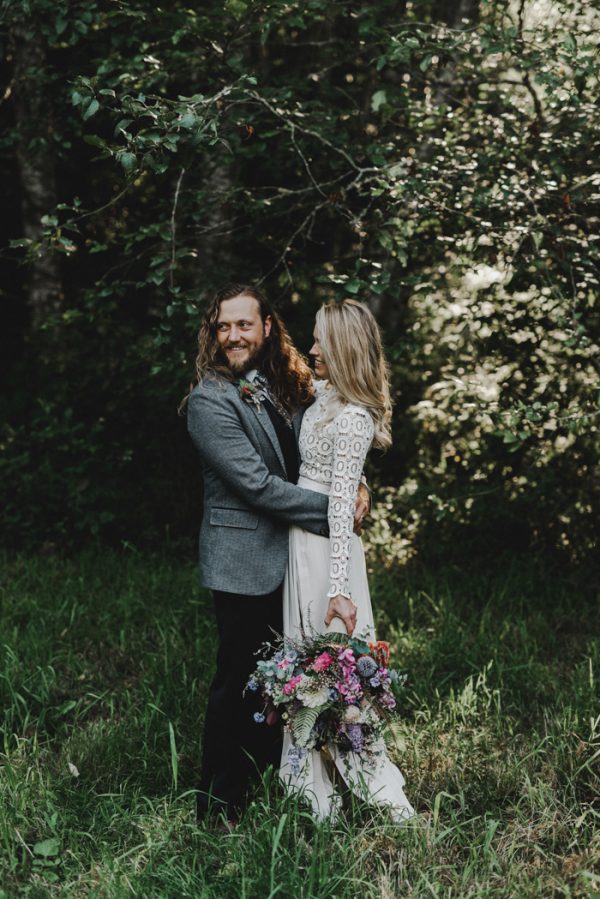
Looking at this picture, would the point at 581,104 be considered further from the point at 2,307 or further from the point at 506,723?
the point at 2,307

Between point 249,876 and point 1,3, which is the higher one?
point 1,3

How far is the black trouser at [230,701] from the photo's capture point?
313cm

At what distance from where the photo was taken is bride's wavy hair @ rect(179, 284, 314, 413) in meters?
3.17

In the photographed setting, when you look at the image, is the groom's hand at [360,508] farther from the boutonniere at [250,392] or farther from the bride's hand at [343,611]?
the boutonniere at [250,392]

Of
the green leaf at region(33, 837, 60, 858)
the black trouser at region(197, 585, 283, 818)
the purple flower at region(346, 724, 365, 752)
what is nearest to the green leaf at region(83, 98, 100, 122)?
the black trouser at region(197, 585, 283, 818)

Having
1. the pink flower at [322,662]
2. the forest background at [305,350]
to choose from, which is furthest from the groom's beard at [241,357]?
the pink flower at [322,662]

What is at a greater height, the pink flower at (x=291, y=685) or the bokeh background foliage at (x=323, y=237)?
the bokeh background foliage at (x=323, y=237)

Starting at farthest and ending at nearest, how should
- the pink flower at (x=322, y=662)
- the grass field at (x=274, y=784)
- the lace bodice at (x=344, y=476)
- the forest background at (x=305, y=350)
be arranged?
1. the forest background at (x=305, y=350)
2. the lace bodice at (x=344, y=476)
3. the pink flower at (x=322, y=662)
4. the grass field at (x=274, y=784)

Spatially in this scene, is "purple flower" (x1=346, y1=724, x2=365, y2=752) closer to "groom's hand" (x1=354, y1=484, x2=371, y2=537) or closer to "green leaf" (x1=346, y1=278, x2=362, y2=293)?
"groom's hand" (x1=354, y1=484, x2=371, y2=537)

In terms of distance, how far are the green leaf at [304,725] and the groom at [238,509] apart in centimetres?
39

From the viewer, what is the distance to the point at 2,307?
283 inches

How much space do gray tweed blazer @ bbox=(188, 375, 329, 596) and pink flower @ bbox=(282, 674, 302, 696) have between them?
15.1 inches

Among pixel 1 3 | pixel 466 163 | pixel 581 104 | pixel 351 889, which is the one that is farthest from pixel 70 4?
pixel 351 889

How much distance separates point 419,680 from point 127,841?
1687 mm
